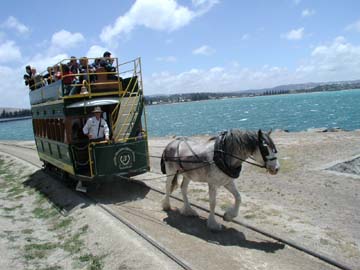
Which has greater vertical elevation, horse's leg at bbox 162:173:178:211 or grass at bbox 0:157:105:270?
horse's leg at bbox 162:173:178:211

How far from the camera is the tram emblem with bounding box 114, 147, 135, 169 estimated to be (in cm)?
1195

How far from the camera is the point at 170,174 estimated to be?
34.0 feet

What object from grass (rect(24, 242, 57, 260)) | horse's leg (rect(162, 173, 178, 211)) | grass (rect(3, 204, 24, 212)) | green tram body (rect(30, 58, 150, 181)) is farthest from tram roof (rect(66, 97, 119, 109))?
grass (rect(3, 204, 24, 212))

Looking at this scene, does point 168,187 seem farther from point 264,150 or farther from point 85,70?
point 85,70

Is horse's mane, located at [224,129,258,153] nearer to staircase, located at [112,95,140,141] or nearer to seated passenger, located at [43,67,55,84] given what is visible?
staircase, located at [112,95,140,141]

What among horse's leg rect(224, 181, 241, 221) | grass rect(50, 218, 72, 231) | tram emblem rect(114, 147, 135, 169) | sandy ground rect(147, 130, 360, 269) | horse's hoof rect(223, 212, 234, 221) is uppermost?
tram emblem rect(114, 147, 135, 169)

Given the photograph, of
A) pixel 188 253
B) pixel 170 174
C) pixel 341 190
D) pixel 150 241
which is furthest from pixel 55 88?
pixel 341 190

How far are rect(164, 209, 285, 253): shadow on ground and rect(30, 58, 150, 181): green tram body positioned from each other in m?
2.58

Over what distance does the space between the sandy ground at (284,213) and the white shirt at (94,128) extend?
2258 millimetres

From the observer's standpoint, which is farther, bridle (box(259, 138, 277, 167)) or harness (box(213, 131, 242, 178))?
harness (box(213, 131, 242, 178))

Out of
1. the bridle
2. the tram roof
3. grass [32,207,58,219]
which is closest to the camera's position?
the bridle

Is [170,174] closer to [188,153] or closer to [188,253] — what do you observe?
[188,153]

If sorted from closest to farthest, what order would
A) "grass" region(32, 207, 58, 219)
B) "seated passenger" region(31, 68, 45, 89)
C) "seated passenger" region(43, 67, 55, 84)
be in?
"grass" region(32, 207, 58, 219)
"seated passenger" region(43, 67, 55, 84)
"seated passenger" region(31, 68, 45, 89)

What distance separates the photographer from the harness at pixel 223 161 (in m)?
8.52
